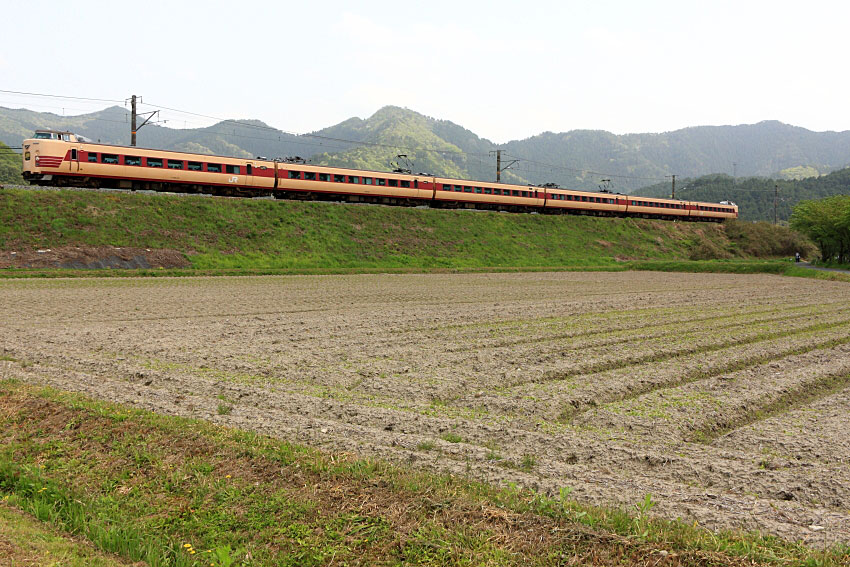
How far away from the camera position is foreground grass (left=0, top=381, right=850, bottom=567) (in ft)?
16.4

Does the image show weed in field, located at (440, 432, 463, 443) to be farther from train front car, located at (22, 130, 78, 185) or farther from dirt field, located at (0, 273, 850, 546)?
train front car, located at (22, 130, 78, 185)

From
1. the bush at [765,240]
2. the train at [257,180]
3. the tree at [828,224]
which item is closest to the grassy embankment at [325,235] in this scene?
the train at [257,180]

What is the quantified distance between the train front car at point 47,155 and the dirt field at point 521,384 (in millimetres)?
20077

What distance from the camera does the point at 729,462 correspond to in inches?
289

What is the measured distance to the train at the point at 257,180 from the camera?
133 feet

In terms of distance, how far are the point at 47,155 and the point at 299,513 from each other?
142ft

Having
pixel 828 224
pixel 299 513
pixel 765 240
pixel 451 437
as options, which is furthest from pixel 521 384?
pixel 765 240

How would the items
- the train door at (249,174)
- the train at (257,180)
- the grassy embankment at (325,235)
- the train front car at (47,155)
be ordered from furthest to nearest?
the train door at (249,174), the train at (257,180), the train front car at (47,155), the grassy embankment at (325,235)

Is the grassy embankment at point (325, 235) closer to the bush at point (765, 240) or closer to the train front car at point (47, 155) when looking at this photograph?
the train front car at point (47, 155)

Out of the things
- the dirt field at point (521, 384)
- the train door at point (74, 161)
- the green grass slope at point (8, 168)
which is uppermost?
the green grass slope at point (8, 168)

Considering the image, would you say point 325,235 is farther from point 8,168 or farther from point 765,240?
point 8,168

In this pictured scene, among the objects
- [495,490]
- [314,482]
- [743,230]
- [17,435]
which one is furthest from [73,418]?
[743,230]

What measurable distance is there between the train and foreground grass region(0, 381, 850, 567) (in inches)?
1510

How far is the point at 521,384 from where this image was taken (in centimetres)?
1153
